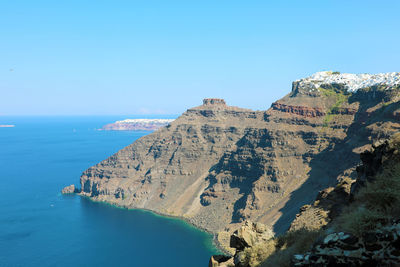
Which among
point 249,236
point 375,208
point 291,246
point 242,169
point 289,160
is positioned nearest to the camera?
point 375,208

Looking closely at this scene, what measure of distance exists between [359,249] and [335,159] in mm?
151088

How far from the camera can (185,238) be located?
147m

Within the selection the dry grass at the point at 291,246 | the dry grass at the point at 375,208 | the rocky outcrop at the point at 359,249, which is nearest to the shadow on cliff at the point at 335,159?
the dry grass at the point at 291,246

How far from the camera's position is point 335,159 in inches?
5935

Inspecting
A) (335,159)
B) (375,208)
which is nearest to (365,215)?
(375,208)

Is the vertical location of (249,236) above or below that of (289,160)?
above

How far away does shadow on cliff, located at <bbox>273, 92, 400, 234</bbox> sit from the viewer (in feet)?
441

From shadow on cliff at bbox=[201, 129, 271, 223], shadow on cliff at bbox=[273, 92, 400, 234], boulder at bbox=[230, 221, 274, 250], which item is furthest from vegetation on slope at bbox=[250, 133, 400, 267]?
shadow on cliff at bbox=[201, 129, 271, 223]

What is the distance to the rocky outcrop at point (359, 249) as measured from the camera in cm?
1101

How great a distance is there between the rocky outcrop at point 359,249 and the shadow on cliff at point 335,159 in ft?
396

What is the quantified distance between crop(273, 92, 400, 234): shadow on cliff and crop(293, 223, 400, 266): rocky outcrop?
121 m

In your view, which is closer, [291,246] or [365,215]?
[365,215]

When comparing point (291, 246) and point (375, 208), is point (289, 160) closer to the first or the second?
point (291, 246)

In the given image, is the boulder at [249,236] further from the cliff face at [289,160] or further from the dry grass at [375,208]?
the cliff face at [289,160]
